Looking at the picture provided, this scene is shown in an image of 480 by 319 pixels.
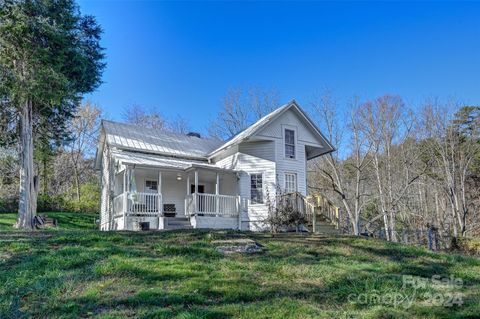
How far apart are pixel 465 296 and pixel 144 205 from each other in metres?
11.6

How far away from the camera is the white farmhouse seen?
1462 cm

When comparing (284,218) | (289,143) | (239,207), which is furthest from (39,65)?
(284,218)

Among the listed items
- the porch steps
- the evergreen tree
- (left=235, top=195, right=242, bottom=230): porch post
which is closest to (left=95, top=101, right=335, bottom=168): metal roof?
the evergreen tree

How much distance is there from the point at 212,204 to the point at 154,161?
3.24 meters

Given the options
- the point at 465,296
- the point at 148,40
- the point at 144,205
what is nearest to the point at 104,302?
the point at 465,296

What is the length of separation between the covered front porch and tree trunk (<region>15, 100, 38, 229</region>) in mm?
3493

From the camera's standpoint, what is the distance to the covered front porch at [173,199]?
13945 millimetres

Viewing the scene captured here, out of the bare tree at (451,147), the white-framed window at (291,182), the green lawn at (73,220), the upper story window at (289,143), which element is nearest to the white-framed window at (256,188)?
the white-framed window at (291,182)

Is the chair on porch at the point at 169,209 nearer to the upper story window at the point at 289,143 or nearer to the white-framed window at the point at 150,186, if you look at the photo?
the white-framed window at the point at 150,186

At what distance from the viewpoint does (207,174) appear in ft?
56.7

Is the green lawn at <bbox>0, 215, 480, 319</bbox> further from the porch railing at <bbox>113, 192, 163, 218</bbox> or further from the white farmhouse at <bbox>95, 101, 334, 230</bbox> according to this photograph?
the white farmhouse at <bbox>95, 101, 334, 230</bbox>

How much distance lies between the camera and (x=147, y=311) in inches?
178

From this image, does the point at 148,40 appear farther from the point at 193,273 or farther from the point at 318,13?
the point at 193,273

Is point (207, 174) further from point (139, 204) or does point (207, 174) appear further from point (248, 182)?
point (139, 204)
